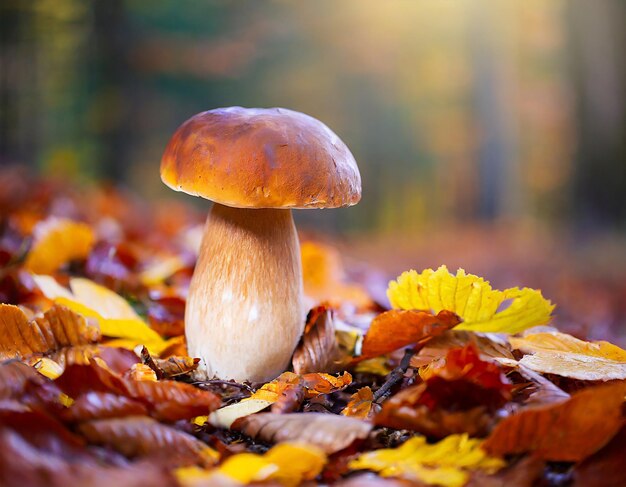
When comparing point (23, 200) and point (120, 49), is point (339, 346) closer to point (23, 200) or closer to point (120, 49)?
point (23, 200)

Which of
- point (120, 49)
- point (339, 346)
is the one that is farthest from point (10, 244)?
point (120, 49)

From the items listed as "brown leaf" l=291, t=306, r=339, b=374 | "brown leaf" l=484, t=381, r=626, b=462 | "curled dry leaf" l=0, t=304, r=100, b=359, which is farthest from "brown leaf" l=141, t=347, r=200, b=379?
"brown leaf" l=484, t=381, r=626, b=462

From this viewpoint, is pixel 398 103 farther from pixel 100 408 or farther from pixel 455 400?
pixel 100 408

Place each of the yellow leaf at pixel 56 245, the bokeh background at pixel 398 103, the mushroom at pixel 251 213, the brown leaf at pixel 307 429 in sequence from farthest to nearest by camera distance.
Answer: the bokeh background at pixel 398 103 < the yellow leaf at pixel 56 245 < the mushroom at pixel 251 213 < the brown leaf at pixel 307 429

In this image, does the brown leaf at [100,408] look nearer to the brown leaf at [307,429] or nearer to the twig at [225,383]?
the brown leaf at [307,429]

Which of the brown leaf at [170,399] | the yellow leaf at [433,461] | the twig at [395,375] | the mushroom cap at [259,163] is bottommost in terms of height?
the twig at [395,375]

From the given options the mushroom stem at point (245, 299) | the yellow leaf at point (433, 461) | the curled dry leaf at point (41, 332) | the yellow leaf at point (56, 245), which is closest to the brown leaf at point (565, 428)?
the yellow leaf at point (433, 461)

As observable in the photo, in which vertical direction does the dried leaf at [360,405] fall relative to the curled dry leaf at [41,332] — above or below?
below
